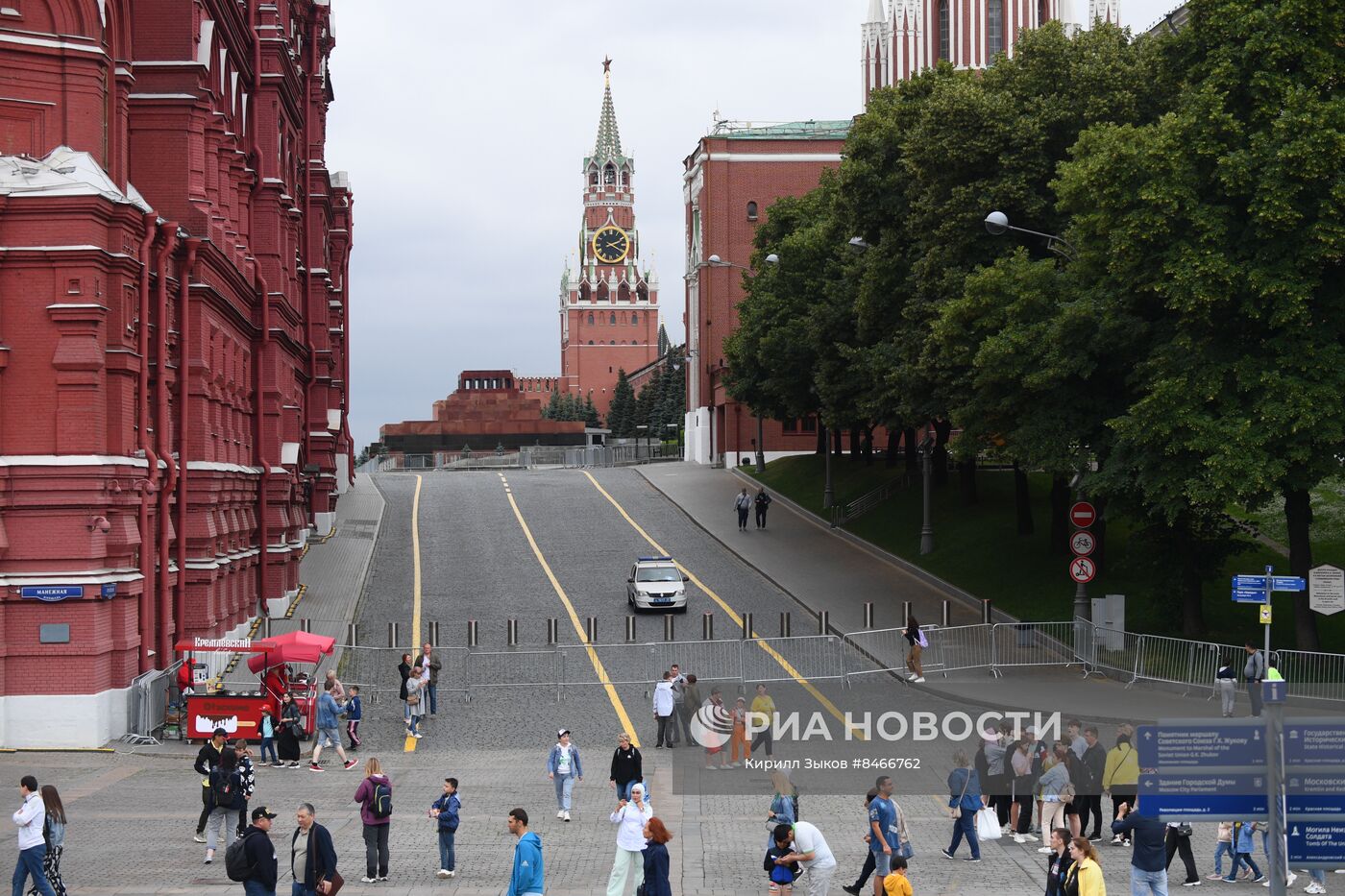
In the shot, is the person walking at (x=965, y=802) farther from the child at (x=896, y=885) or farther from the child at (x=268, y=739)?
the child at (x=268, y=739)

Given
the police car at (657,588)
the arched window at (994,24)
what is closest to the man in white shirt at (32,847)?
the police car at (657,588)

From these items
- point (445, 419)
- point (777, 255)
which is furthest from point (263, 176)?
point (445, 419)

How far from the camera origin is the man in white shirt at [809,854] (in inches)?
591

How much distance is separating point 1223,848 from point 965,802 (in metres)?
2.82

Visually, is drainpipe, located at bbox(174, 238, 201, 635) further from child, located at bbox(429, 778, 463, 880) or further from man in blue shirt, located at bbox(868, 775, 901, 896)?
man in blue shirt, located at bbox(868, 775, 901, 896)

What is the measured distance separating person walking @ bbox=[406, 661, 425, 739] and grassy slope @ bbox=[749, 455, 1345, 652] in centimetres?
1543

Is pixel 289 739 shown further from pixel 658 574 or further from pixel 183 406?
pixel 658 574

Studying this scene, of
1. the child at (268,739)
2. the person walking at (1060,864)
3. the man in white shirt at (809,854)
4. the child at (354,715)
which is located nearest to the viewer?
the person walking at (1060,864)

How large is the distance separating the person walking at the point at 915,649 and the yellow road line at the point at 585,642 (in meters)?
6.13

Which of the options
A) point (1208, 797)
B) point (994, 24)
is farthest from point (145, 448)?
point (994, 24)

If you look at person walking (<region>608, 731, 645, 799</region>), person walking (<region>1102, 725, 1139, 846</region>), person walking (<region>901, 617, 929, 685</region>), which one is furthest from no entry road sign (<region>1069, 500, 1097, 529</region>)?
person walking (<region>608, 731, 645, 799</region>)

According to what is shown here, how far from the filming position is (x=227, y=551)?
34.7 m

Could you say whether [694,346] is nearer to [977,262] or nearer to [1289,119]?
[977,262]

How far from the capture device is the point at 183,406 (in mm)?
30312
